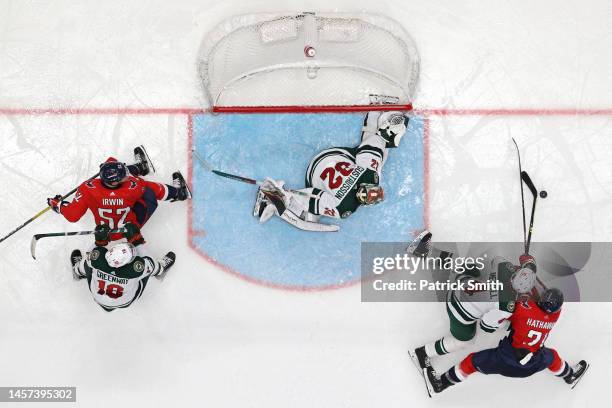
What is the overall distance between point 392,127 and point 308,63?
28.4 inches

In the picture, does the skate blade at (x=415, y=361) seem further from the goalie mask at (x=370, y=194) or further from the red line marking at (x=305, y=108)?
the red line marking at (x=305, y=108)

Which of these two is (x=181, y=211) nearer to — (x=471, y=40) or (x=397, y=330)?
(x=397, y=330)

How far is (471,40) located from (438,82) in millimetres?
397

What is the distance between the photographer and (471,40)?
4629 mm

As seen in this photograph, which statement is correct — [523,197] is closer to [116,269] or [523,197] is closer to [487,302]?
[487,302]

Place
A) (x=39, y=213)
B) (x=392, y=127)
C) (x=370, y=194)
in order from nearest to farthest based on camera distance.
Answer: (x=370, y=194), (x=392, y=127), (x=39, y=213)

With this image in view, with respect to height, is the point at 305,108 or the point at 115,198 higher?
the point at 305,108

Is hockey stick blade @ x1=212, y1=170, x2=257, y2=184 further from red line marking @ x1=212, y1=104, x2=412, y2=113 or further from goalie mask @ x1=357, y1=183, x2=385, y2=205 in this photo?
goalie mask @ x1=357, y1=183, x2=385, y2=205

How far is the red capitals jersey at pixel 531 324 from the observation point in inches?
161

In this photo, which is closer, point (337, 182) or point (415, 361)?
point (337, 182)

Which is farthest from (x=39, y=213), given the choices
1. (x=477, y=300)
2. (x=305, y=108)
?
(x=477, y=300)

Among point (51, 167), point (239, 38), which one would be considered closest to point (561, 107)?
point (239, 38)

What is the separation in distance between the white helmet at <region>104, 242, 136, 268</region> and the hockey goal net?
46.0 inches

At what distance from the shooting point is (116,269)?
162 inches
